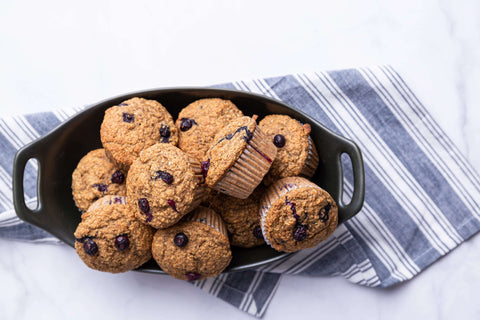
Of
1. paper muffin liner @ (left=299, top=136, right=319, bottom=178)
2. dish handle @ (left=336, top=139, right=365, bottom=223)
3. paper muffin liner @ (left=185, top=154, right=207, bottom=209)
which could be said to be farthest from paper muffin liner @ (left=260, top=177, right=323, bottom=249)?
paper muffin liner @ (left=185, top=154, right=207, bottom=209)

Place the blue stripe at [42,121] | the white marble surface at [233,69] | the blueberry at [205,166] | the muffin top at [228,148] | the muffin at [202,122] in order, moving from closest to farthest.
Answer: the muffin top at [228,148], the blueberry at [205,166], the muffin at [202,122], the blue stripe at [42,121], the white marble surface at [233,69]

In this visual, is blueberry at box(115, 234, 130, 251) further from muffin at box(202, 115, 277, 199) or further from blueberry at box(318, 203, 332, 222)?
blueberry at box(318, 203, 332, 222)

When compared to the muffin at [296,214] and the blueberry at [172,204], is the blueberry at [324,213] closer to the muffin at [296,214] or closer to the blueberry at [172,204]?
the muffin at [296,214]

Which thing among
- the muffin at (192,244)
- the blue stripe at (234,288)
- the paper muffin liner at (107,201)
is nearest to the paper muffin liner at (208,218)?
the muffin at (192,244)

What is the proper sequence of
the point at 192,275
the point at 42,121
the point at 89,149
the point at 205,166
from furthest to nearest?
the point at 42,121 → the point at 89,149 → the point at 192,275 → the point at 205,166

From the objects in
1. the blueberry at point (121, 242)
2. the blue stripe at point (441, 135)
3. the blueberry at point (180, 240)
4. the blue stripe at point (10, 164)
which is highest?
the blue stripe at point (10, 164)

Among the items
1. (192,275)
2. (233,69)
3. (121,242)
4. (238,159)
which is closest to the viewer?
(238,159)

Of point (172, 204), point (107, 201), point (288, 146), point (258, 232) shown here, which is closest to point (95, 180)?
point (107, 201)

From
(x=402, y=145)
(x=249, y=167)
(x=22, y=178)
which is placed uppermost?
(x=22, y=178)

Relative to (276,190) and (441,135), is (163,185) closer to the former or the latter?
(276,190)
